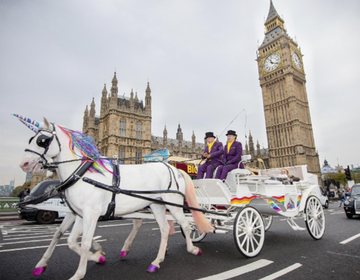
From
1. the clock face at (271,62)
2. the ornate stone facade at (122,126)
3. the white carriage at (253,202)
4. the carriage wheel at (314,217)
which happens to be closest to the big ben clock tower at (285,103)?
the clock face at (271,62)

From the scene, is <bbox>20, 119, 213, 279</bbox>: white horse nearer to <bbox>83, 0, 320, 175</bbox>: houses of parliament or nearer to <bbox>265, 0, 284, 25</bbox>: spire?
<bbox>83, 0, 320, 175</bbox>: houses of parliament

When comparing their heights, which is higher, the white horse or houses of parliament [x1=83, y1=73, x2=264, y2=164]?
houses of parliament [x1=83, y1=73, x2=264, y2=164]

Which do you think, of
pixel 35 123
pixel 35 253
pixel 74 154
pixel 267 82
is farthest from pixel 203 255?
pixel 267 82

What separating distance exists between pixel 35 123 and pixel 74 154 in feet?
2.18

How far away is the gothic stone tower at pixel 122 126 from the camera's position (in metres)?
38.6

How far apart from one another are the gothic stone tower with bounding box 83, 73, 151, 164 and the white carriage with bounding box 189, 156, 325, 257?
3379 centimetres

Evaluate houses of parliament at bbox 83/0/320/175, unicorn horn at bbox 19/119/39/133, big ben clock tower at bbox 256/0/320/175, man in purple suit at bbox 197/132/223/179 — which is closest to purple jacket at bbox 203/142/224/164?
man in purple suit at bbox 197/132/223/179

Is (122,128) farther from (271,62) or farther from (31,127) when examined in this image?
(271,62)

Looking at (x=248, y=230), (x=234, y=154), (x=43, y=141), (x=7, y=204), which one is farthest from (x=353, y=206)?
(x=7, y=204)

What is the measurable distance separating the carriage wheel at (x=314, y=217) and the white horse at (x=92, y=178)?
2979mm

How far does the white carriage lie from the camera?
3963 millimetres

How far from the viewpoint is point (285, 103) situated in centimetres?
5306

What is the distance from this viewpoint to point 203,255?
3.91 metres

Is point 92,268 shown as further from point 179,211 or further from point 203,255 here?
point 203,255
